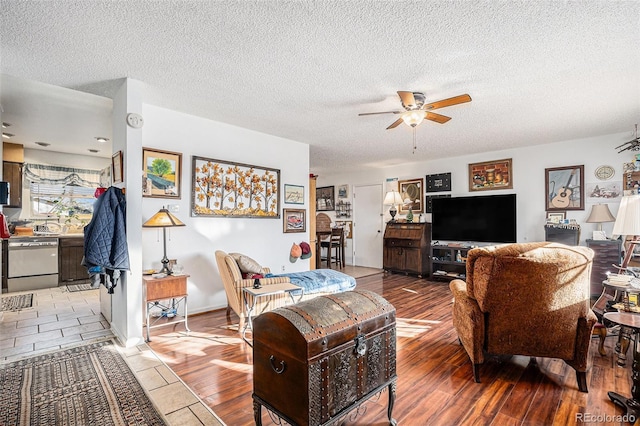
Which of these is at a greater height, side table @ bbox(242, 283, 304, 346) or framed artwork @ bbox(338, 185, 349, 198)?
framed artwork @ bbox(338, 185, 349, 198)

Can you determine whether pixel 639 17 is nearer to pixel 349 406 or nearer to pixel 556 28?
pixel 556 28

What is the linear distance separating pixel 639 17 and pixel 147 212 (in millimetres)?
4530

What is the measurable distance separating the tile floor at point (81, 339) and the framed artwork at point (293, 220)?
8.58 ft

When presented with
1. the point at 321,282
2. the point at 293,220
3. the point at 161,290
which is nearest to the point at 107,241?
the point at 161,290

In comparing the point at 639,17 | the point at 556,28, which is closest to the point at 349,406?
the point at 556,28

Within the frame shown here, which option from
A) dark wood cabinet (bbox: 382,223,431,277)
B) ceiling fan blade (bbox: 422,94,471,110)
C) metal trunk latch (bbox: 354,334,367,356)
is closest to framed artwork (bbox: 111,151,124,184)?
metal trunk latch (bbox: 354,334,367,356)

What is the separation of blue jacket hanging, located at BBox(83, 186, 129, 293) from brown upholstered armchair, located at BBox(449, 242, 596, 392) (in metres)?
2.98

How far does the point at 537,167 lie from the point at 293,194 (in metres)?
4.36

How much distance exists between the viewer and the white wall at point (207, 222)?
11.8 feet

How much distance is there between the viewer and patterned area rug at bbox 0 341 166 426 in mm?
1842

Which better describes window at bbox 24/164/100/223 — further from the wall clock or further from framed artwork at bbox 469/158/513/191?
the wall clock

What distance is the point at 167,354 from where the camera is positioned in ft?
8.95

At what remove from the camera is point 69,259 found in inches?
217

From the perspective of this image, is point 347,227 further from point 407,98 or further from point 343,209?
point 407,98
